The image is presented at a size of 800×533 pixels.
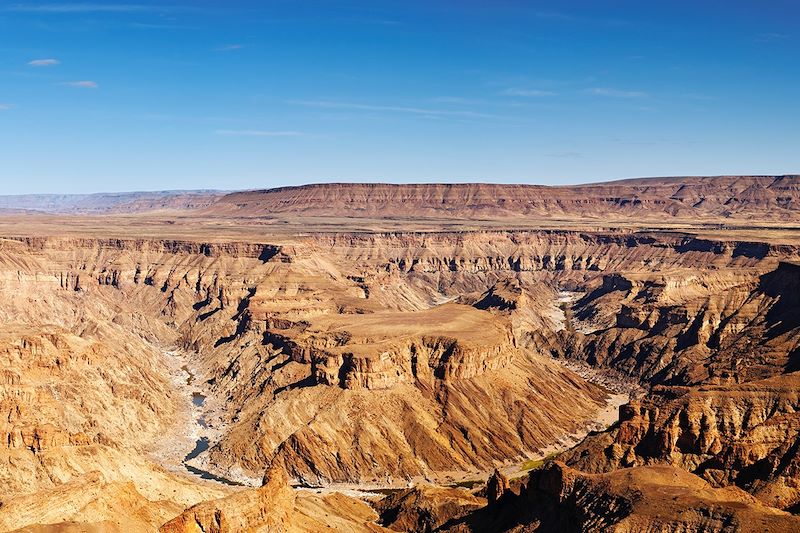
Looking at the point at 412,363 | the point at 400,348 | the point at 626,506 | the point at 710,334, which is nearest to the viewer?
the point at 626,506

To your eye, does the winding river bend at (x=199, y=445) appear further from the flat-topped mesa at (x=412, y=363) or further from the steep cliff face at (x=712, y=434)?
the steep cliff face at (x=712, y=434)

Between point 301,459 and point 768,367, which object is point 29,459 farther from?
point 768,367

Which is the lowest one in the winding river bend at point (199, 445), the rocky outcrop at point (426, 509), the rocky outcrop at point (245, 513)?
the winding river bend at point (199, 445)

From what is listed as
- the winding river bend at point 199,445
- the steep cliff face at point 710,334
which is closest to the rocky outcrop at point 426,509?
the winding river bend at point 199,445

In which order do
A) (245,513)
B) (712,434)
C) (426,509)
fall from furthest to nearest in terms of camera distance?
(712,434) → (426,509) → (245,513)

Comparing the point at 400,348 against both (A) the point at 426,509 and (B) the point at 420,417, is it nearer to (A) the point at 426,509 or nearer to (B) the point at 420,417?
(B) the point at 420,417

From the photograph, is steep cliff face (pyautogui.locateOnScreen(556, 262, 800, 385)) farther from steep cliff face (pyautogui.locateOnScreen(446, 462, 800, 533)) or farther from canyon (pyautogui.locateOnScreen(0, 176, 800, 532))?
steep cliff face (pyautogui.locateOnScreen(446, 462, 800, 533))

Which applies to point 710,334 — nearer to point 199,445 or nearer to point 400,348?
point 400,348

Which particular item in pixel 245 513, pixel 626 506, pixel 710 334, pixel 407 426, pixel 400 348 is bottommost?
pixel 407 426

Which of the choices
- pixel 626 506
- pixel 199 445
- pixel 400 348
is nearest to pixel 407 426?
pixel 400 348

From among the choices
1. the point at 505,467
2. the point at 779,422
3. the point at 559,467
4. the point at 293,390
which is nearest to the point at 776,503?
the point at 779,422

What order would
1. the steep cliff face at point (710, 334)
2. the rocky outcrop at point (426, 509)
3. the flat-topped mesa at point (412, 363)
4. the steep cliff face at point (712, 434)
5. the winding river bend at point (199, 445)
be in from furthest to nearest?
the steep cliff face at point (710, 334)
the flat-topped mesa at point (412, 363)
the winding river bend at point (199, 445)
the rocky outcrop at point (426, 509)
the steep cliff face at point (712, 434)

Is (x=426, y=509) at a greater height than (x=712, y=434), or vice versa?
(x=712, y=434)

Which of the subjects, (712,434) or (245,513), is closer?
(245,513)
